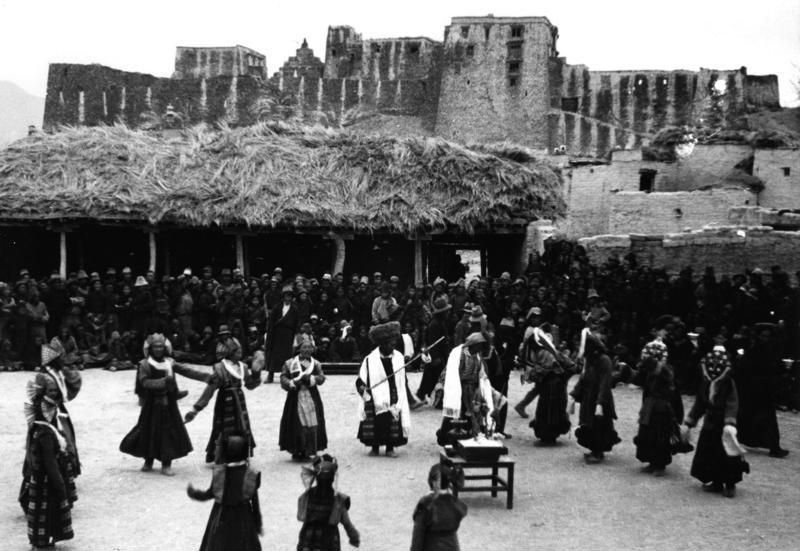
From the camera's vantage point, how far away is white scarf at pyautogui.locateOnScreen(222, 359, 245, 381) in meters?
8.77

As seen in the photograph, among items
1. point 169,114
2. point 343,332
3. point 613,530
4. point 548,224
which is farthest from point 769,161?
point 169,114

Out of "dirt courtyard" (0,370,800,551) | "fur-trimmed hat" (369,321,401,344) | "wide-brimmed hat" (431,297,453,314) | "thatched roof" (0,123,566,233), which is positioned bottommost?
"dirt courtyard" (0,370,800,551)

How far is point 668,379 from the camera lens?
30.0ft

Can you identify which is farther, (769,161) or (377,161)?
(769,161)

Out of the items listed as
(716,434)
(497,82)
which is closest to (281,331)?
(716,434)

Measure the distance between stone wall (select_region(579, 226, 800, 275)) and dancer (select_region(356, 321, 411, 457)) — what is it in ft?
29.9

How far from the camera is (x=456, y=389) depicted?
9.23 metres

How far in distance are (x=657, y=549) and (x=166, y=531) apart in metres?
3.84

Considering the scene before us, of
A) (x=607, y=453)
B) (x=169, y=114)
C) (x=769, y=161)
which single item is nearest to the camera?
(x=607, y=453)

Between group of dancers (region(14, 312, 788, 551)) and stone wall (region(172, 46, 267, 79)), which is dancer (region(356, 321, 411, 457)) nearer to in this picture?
group of dancers (region(14, 312, 788, 551))

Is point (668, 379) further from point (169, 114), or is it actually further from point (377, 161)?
point (169, 114)

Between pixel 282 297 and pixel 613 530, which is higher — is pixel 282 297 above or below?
above

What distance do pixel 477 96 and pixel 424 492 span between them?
1740 inches

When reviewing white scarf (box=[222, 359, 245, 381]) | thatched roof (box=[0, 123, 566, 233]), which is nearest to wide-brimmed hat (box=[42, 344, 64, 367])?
white scarf (box=[222, 359, 245, 381])
